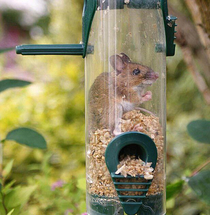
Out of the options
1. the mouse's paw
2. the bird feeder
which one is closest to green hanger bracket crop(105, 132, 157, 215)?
the bird feeder

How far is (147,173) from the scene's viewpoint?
3.37 feet

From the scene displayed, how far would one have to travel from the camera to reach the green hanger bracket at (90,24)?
1097 millimetres

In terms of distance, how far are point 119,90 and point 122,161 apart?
0.20 metres

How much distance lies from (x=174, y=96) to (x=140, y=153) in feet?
5.93

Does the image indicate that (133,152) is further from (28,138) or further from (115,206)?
(28,138)

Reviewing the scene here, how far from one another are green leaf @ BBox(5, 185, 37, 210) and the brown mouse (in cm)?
36

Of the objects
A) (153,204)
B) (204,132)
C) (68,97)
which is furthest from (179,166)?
(153,204)

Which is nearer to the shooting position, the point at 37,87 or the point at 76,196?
the point at 76,196

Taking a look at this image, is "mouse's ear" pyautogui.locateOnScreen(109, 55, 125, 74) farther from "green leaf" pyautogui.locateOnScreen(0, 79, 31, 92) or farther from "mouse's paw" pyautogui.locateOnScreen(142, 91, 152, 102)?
"green leaf" pyautogui.locateOnScreen(0, 79, 31, 92)

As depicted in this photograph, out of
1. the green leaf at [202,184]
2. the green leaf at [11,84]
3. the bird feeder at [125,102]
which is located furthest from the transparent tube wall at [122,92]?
the green leaf at [11,84]

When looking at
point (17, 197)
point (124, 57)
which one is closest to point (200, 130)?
point (124, 57)

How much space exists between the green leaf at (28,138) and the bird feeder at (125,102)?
0.19 m

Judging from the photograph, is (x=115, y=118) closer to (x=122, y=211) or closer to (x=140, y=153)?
(x=140, y=153)

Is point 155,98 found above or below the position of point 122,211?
above
